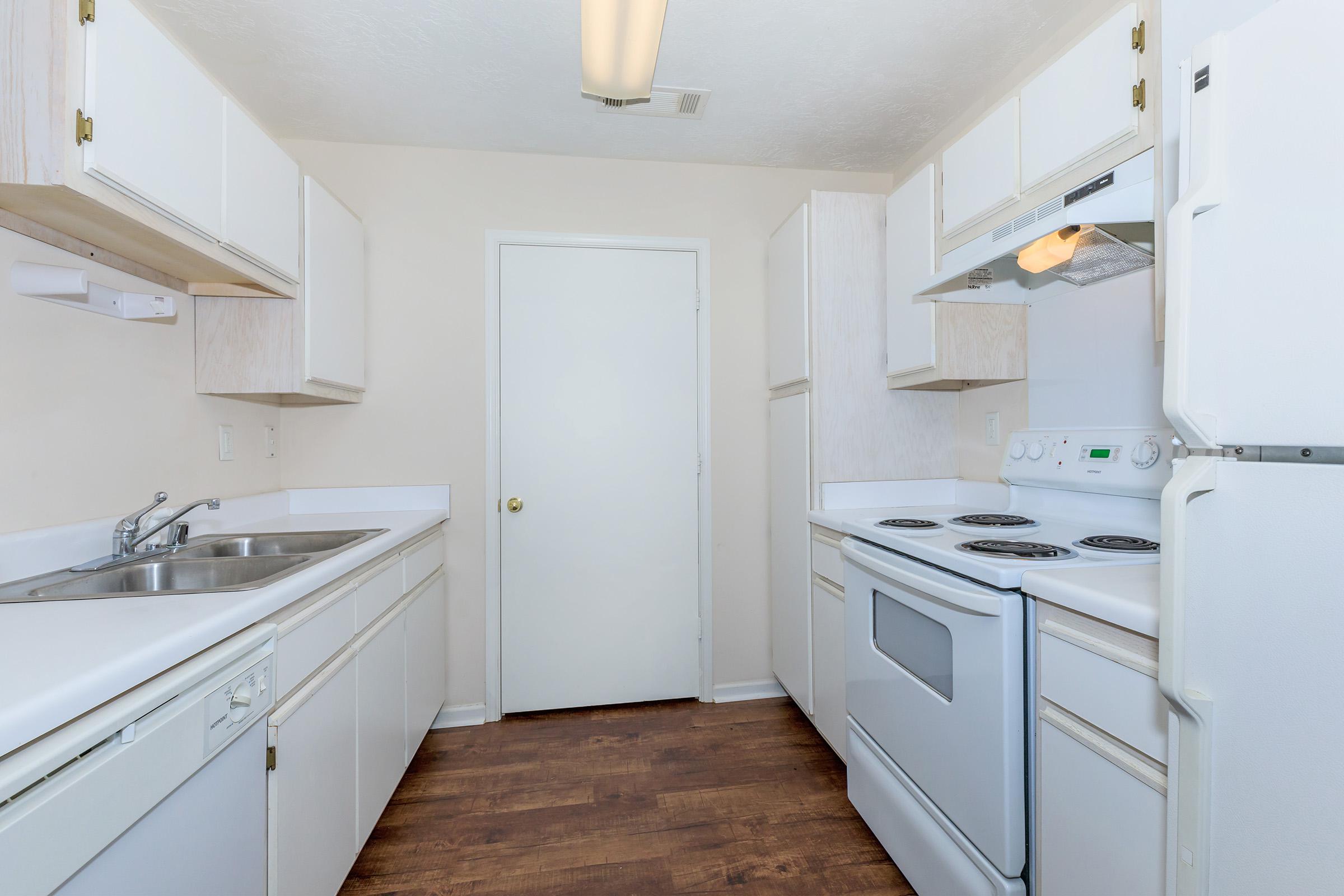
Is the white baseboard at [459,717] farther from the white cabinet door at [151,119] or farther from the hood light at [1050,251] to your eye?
the hood light at [1050,251]

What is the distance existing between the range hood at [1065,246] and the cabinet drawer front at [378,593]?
1.92 m

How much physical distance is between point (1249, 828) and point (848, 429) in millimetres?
1714

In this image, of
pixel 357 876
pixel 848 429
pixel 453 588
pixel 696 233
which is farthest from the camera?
pixel 696 233

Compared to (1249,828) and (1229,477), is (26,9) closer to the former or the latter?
(1229,477)

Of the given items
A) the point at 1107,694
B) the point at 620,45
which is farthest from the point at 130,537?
the point at 1107,694

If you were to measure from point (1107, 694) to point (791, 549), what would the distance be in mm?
1562

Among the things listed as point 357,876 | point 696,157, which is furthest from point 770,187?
point 357,876

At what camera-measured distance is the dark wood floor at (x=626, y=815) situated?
167 cm

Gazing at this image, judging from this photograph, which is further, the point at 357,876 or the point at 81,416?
the point at 357,876

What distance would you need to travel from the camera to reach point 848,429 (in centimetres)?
237

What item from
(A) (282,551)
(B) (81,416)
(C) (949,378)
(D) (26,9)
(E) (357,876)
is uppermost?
(D) (26,9)

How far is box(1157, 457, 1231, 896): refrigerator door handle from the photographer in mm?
794

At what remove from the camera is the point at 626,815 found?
6.40 ft

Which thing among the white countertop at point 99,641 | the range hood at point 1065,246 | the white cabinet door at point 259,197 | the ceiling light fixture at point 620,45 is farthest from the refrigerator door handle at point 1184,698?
the white cabinet door at point 259,197
